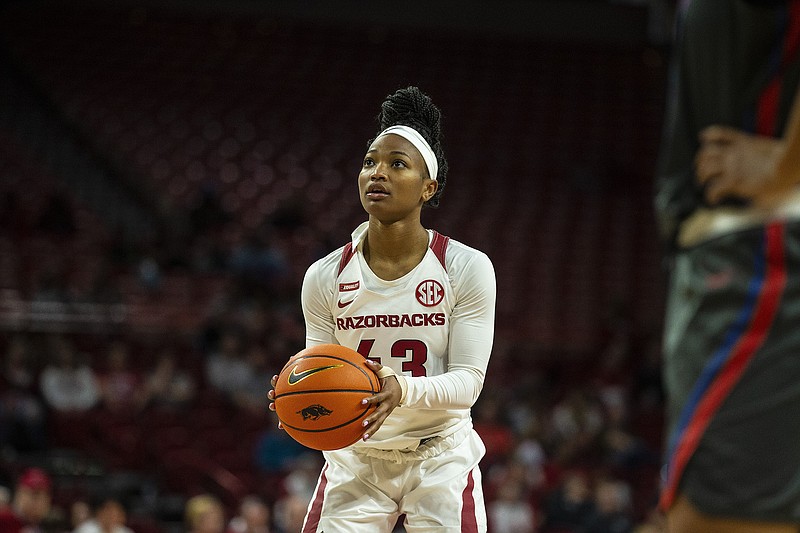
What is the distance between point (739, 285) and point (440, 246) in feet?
7.43

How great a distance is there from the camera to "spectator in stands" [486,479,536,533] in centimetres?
1037

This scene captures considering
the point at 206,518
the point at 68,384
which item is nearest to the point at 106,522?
the point at 206,518

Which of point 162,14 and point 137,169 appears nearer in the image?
point 137,169

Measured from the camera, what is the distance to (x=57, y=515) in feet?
29.1

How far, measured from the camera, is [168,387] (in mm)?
11891

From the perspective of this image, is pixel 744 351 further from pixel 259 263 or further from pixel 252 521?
pixel 259 263

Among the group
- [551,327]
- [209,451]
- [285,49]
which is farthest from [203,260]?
[285,49]

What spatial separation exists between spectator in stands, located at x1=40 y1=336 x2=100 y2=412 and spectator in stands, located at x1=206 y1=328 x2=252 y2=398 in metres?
1.31

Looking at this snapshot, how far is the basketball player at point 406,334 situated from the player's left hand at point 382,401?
0.31m

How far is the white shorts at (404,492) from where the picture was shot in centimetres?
395

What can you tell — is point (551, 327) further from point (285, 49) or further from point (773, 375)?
point (773, 375)


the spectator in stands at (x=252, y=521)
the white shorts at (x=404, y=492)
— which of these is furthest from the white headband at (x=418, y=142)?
the spectator in stands at (x=252, y=521)

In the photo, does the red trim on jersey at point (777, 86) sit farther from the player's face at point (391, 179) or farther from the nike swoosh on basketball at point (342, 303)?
the nike swoosh on basketball at point (342, 303)

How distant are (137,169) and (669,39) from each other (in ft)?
34.4
